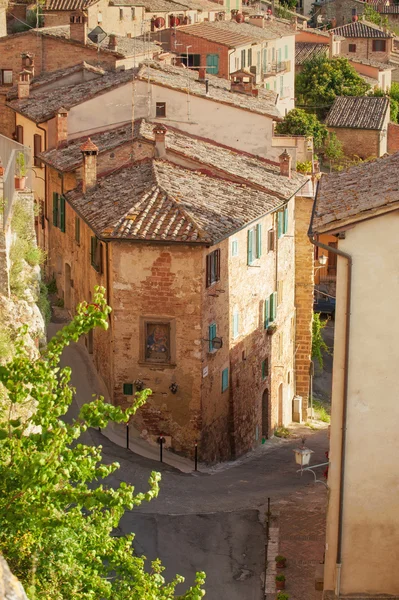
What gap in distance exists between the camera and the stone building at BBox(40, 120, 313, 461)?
32531 millimetres

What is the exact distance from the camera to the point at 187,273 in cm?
3234

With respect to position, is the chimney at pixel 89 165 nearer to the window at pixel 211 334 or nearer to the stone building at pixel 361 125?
the window at pixel 211 334

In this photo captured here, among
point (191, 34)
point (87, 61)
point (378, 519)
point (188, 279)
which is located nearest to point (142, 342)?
point (188, 279)

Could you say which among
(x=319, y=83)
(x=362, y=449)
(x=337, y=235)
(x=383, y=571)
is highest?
(x=337, y=235)

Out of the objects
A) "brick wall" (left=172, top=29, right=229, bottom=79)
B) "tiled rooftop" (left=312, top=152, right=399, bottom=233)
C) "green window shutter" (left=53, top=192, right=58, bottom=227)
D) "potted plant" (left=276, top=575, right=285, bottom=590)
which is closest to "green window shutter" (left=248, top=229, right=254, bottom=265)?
"tiled rooftop" (left=312, top=152, right=399, bottom=233)

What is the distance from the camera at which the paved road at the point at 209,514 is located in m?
24.6

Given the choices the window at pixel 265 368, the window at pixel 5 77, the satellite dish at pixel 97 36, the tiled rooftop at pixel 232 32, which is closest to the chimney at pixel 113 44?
the satellite dish at pixel 97 36

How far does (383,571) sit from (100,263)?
14837 mm

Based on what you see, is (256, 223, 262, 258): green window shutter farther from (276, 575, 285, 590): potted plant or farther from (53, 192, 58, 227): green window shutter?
(276, 575, 285, 590): potted plant

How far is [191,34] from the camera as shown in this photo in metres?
71.2

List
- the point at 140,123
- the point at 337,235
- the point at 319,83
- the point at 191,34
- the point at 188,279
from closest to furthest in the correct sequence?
the point at 337,235 < the point at 188,279 < the point at 140,123 < the point at 191,34 < the point at 319,83

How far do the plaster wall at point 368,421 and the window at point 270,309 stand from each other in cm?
1673

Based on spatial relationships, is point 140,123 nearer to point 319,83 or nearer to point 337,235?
point 337,235

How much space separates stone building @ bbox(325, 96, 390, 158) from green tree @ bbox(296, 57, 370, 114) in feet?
9.98
